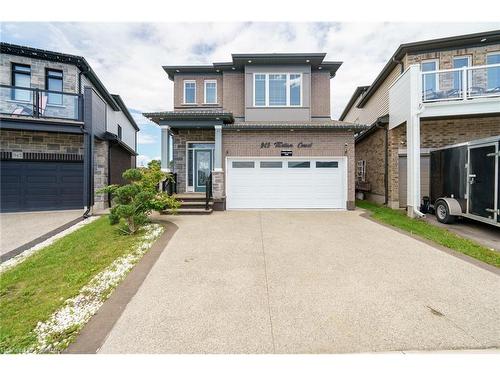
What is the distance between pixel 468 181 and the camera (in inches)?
277

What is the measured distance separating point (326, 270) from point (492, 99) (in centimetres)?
924

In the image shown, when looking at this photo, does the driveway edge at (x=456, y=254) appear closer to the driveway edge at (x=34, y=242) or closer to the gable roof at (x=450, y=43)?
the gable roof at (x=450, y=43)

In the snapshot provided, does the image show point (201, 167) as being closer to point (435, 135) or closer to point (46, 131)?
point (46, 131)

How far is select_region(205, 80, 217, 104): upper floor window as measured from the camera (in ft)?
42.5

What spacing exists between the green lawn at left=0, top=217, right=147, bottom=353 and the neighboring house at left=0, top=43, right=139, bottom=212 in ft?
15.2

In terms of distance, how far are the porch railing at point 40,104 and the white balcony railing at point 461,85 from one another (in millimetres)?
14100

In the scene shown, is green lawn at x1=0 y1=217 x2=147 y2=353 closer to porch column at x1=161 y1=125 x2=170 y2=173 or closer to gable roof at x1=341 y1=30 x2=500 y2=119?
porch column at x1=161 y1=125 x2=170 y2=173

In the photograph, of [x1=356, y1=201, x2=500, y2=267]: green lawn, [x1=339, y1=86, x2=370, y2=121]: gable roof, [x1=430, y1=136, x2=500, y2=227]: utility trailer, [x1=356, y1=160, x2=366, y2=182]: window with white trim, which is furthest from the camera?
[x1=339, y1=86, x2=370, y2=121]: gable roof

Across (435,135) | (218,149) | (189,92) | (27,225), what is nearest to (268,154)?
(218,149)

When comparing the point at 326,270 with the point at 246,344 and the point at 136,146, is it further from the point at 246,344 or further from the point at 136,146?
the point at 136,146

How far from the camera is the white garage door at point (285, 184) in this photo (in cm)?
1019

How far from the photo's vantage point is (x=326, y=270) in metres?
4.11

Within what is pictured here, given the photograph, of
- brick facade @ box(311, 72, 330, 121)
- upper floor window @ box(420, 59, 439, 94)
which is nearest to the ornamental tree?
brick facade @ box(311, 72, 330, 121)

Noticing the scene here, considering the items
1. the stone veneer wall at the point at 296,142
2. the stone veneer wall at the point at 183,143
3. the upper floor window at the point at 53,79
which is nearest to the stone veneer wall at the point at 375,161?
the stone veneer wall at the point at 296,142
